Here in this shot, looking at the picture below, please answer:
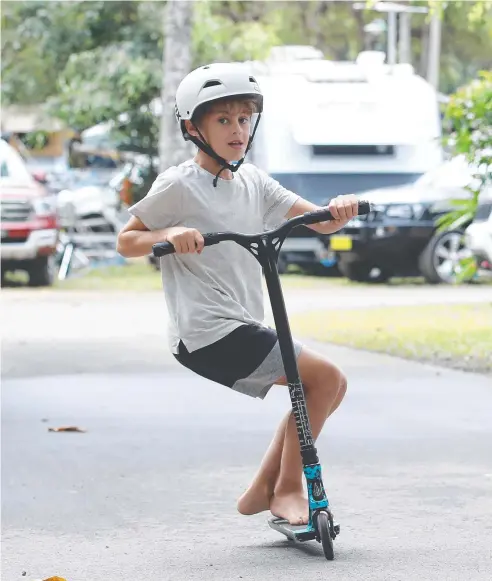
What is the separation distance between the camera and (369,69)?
2527 cm

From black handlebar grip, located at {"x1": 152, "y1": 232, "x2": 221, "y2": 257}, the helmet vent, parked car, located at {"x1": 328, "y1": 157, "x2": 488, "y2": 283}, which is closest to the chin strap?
the helmet vent

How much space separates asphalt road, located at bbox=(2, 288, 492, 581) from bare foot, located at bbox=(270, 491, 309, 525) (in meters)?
0.12

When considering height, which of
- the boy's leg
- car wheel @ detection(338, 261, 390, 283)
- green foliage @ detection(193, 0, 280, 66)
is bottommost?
car wheel @ detection(338, 261, 390, 283)

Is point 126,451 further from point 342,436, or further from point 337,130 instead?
point 337,130

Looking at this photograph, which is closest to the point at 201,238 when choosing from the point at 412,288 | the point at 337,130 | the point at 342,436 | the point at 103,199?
the point at 342,436

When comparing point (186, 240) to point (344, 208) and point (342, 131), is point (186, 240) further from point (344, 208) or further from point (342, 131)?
point (342, 131)

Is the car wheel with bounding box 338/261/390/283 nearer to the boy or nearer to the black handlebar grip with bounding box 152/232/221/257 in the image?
the boy

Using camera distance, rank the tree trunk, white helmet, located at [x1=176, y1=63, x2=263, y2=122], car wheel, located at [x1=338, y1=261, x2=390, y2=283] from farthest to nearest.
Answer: the tree trunk → car wheel, located at [x1=338, y1=261, x2=390, y2=283] → white helmet, located at [x1=176, y1=63, x2=263, y2=122]

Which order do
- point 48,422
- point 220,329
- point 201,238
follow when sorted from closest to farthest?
1. point 201,238
2. point 220,329
3. point 48,422

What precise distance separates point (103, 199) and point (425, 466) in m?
23.9

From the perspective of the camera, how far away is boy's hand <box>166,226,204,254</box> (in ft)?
17.8

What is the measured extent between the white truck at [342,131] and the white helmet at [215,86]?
18.1 meters

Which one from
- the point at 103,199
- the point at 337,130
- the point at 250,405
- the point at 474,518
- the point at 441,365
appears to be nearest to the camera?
the point at 474,518

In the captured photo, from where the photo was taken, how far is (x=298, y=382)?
5.73m
